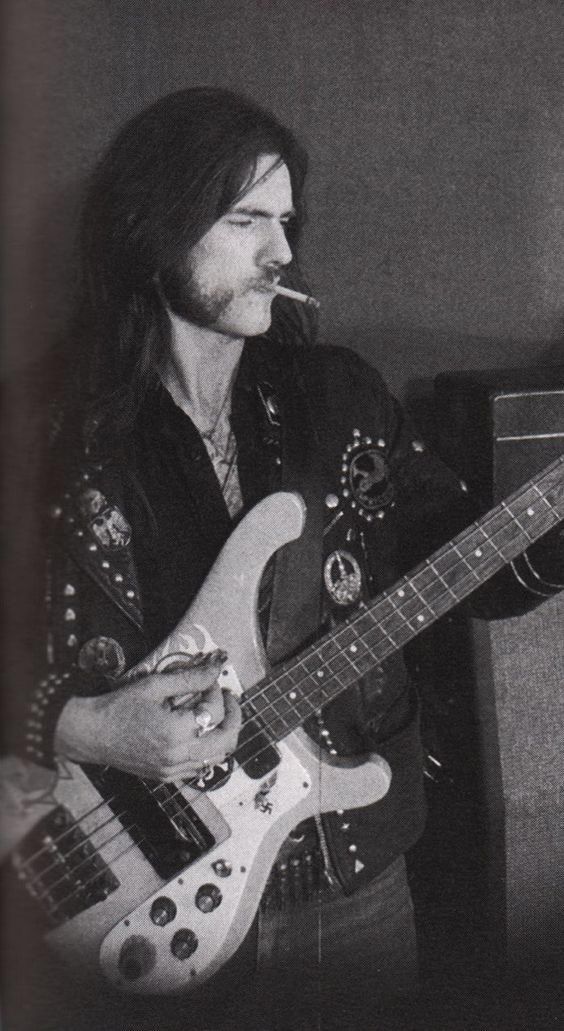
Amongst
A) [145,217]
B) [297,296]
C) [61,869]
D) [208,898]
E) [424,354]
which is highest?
[145,217]

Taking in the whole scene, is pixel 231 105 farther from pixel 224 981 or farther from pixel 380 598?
pixel 224 981

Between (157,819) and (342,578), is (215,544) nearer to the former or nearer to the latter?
(342,578)

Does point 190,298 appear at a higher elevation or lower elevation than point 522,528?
higher

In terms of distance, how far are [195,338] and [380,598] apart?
0.95 ft

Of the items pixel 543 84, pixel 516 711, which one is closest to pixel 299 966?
pixel 516 711

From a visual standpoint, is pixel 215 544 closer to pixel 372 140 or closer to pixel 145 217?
pixel 145 217

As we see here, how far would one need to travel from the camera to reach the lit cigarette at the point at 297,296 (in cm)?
93

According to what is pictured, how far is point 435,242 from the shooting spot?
99 cm

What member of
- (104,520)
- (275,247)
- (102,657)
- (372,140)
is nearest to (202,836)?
(102,657)

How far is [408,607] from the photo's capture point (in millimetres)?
963

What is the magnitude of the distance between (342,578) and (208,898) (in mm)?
309

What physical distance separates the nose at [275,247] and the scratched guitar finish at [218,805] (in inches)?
8.2

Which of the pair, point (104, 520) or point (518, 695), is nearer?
point (104, 520)

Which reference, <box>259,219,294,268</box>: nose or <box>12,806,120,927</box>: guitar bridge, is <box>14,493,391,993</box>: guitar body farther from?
<box>259,219,294,268</box>: nose
